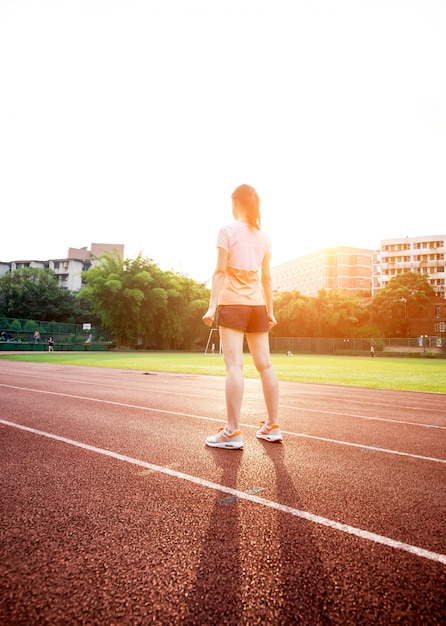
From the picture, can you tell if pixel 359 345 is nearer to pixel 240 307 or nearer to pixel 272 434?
pixel 272 434

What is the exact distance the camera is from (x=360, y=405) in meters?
6.98

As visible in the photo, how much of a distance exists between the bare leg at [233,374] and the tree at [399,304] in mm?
67584

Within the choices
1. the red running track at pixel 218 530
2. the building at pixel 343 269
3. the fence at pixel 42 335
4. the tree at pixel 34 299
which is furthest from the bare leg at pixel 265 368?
the building at pixel 343 269

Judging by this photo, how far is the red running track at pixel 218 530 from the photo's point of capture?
1.38 metres

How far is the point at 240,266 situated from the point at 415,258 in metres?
95.5

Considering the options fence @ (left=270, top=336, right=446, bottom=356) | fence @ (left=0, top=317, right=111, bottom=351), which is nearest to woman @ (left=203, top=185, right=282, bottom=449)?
fence @ (left=0, top=317, right=111, bottom=351)

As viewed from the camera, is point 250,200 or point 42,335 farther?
point 42,335

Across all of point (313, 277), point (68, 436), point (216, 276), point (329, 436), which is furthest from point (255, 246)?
point (313, 277)

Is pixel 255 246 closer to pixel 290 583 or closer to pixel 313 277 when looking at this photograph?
pixel 290 583

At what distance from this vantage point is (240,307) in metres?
3.66

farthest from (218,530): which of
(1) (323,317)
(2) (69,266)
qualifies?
(2) (69,266)

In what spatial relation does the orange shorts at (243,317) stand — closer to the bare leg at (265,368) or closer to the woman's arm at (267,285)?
the bare leg at (265,368)

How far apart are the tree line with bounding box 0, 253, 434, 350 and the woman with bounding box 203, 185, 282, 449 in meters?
46.2

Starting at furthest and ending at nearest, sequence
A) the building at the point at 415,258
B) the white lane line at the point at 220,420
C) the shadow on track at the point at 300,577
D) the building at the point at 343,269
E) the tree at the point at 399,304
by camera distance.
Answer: the building at the point at 343,269, the building at the point at 415,258, the tree at the point at 399,304, the white lane line at the point at 220,420, the shadow on track at the point at 300,577
